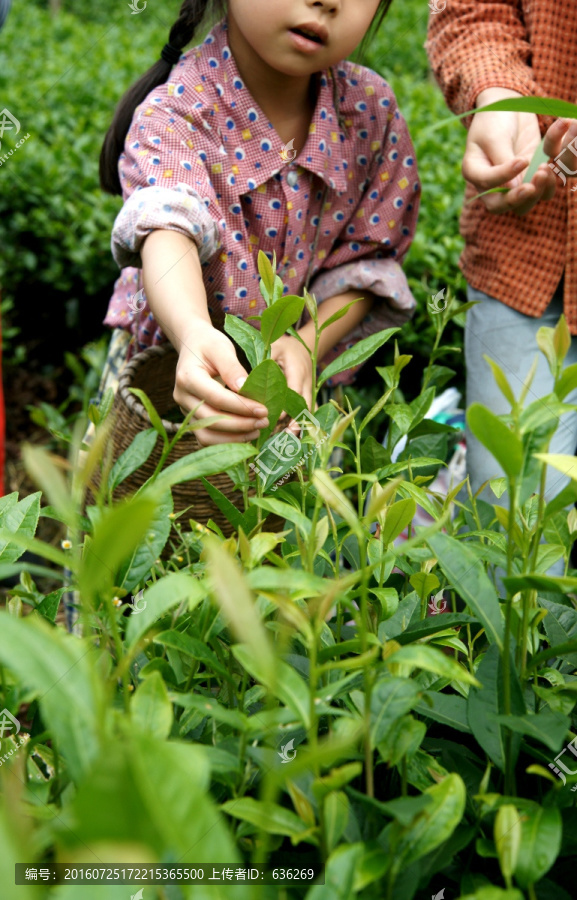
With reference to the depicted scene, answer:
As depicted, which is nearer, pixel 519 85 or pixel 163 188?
pixel 163 188

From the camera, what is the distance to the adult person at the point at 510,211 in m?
1.55

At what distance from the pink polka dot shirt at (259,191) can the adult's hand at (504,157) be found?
27 centimetres

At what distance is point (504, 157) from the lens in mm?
1469

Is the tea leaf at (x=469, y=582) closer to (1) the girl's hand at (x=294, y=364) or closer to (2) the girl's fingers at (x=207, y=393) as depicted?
(2) the girl's fingers at (x=207, y=393)

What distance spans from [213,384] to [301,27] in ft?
2.30

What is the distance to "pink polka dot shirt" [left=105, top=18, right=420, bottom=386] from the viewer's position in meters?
1.47

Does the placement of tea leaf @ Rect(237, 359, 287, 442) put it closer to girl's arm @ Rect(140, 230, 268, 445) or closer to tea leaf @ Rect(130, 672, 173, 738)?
girl's arm @ Rect(140, 230, 268, 445)

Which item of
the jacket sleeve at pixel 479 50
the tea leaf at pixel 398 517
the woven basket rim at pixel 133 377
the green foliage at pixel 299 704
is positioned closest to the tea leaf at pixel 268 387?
the green foliage at pixel 299 704

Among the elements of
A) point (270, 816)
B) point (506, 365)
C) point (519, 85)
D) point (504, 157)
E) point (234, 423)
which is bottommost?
point (506, 365)

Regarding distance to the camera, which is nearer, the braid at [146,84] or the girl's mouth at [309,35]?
the girl's mouth at [309,35]

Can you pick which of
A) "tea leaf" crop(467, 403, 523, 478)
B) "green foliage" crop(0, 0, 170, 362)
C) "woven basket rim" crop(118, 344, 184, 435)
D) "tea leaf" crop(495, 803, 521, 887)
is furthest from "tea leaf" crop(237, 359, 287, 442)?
"green foliage" crop(0, 0, 170, 362)

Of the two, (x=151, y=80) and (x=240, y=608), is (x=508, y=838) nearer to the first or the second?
(x=240, y=608)

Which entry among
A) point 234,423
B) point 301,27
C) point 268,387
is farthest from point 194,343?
point 301,27

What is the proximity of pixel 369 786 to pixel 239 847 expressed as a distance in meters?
0.09
